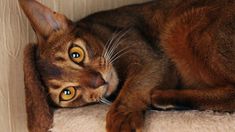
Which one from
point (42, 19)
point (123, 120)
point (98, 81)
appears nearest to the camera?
point (123, 120)

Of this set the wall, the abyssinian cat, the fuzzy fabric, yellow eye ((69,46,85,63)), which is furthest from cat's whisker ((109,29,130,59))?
the wall

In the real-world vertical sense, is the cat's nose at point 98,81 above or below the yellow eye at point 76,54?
below

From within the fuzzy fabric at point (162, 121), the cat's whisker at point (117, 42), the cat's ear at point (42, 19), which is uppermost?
the cat's ear at point (42, 19)

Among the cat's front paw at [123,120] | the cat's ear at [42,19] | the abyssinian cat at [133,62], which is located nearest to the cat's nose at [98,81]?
the abyssinian cat at [133,62]

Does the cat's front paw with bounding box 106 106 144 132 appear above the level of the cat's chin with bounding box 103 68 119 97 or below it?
below

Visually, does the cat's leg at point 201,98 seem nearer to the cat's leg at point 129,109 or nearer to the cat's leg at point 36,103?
the cat's leg at point 129,109

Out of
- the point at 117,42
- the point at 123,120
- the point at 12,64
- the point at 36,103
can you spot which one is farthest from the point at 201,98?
the point at 12,64

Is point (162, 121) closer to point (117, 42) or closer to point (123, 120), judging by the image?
point (123, 120)

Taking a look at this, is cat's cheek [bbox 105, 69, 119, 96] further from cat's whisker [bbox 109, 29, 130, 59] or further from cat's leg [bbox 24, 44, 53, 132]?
cat's leg [bbox 24, 44, 53, 132]
